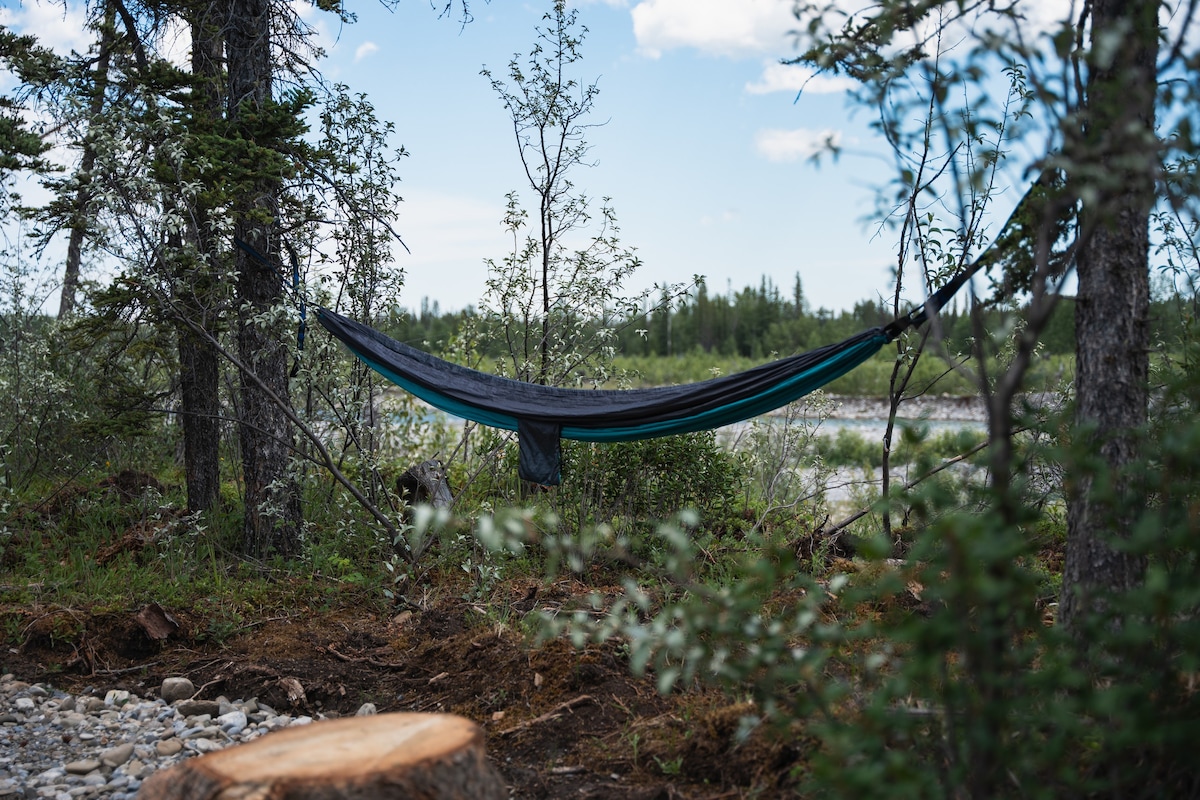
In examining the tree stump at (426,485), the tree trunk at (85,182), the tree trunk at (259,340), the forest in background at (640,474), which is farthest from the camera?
the tree stump at (426,485)

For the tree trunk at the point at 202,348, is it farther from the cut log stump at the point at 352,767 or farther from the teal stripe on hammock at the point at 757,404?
the cut log stump at the point at 352,767

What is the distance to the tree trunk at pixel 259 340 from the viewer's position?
3.61m

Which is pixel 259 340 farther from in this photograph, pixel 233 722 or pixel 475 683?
pixel 475 683

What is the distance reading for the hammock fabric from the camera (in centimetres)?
296

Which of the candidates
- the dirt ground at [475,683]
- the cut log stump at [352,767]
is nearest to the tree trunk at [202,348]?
the dirt ground at [475,683]

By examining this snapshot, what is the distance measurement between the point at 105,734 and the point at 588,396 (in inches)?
70.3

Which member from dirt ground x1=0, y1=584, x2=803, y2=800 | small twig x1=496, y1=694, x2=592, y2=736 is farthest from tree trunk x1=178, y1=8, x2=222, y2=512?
small twig x1=496, y1=694, x2=592, y2=736

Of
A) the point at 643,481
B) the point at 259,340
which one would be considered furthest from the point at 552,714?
the point at 259,340

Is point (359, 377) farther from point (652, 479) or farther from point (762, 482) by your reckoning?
point (762, 482)

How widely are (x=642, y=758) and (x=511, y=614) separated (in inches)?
43.0

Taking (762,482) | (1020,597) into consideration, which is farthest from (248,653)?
(762,482)

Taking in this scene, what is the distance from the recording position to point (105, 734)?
237 centimetres

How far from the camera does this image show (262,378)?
12.1ft

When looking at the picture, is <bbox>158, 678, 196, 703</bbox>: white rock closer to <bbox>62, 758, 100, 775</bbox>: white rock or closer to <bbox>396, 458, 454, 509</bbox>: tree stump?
<bbox>62, 758, 100, 775</bbox>: white rock
